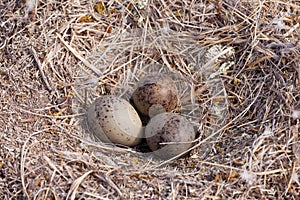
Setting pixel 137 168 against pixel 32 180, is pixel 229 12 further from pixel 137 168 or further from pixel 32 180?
pixel 32 180

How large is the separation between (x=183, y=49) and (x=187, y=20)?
0.69 feet

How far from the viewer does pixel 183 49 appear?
362 cm

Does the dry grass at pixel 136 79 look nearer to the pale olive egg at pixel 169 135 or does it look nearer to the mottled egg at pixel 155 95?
the pale olive egg at pixel 169 135

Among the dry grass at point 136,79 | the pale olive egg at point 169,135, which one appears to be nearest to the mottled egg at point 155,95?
the pale olive egg at point 169,135

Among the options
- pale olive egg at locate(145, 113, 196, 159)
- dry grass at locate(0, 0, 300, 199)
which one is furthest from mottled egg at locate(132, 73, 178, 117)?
dry grass at locate(0, 0, 300, 199)

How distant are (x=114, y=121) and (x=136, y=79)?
52 cm

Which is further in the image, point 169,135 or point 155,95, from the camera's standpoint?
point 155,95

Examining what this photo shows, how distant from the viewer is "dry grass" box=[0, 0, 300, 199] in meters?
2.84

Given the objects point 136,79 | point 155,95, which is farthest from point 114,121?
point 136,79

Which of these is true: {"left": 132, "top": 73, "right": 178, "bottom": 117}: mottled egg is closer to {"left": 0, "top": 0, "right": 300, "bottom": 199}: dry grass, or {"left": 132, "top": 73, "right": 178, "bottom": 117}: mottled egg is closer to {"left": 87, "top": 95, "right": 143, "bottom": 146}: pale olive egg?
{"left": 87, "top": 95, "right": 143, "bottom": 146}: pale olive egg

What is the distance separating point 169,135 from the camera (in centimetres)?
314

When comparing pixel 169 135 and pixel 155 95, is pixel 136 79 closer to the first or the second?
pixel 155 95

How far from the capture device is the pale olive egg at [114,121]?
3174 mm

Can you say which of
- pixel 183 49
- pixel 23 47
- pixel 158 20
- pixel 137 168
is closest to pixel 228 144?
pixel 137 168
